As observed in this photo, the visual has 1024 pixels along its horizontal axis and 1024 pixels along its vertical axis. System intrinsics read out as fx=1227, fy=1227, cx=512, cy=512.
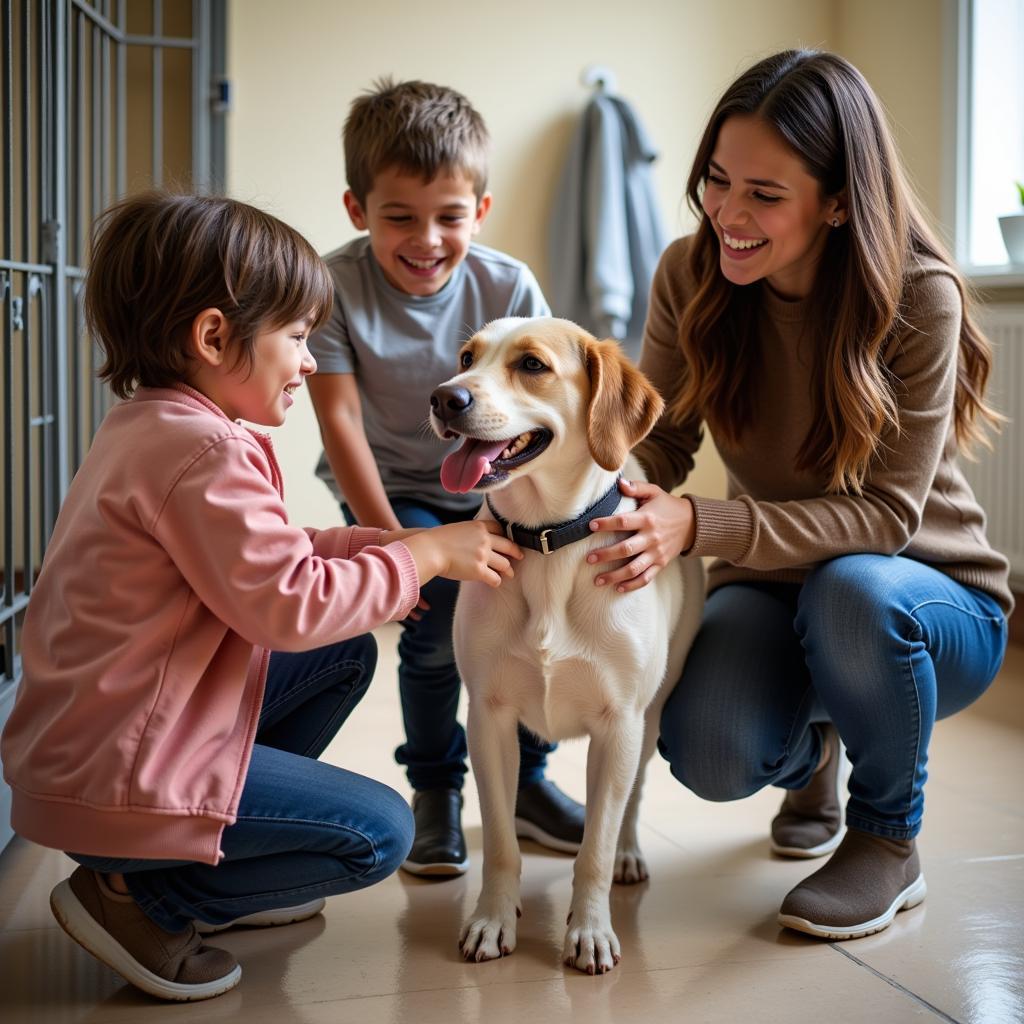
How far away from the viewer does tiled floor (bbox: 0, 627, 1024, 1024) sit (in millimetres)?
1450

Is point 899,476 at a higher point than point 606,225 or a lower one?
Answer: lower

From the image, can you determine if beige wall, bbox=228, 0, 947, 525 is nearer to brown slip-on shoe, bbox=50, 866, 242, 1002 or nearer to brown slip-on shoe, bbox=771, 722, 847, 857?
brown slip-on shoe, bbox=771, 722, 847, 857

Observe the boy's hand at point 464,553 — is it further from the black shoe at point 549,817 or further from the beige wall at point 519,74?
the beige wall at point 519,74

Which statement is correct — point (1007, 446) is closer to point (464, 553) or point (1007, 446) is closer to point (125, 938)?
point (464, 553)

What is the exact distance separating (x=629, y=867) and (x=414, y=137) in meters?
1.19

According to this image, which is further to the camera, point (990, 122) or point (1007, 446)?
point (990, 122)

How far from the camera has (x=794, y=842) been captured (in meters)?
1.96

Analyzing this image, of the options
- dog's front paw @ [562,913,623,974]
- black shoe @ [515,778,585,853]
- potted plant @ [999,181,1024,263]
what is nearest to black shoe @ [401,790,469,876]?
black shoe @ [515,778,585,853]

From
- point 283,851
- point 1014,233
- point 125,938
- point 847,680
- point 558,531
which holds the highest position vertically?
point 1014,233

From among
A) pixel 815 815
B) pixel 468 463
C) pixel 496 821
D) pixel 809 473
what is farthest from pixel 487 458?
pixel 815 815

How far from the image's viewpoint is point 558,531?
Result: 60.5 inches

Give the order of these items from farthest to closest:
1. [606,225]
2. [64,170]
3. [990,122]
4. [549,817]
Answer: [606,225], [990,122], [64,170], [549,817]

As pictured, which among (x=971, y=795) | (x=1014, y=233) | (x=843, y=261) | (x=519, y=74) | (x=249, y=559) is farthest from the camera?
(x=519, y=74)

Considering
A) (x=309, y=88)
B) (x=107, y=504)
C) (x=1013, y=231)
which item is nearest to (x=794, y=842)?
(x=107, y=504)
